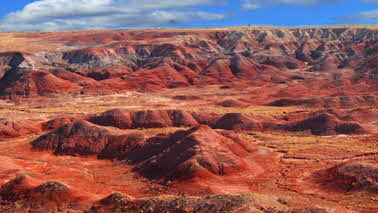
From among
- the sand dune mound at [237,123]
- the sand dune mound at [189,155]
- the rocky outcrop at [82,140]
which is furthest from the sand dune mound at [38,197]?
the sand dune mound at [237,123]

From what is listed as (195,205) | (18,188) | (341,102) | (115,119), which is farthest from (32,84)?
(195,205)

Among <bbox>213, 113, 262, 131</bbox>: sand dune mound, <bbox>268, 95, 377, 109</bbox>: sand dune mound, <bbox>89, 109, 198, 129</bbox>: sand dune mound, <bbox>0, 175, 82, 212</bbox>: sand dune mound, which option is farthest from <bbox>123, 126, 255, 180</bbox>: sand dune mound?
<bbox>268, 95, 377, 109</bbox>: sand dune mound

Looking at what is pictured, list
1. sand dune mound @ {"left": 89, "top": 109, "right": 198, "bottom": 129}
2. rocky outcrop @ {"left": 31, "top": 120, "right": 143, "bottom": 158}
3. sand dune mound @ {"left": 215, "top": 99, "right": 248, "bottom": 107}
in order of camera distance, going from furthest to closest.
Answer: sand dune mound @ {"left": 215, "top": 99, "right": 248, "bottom": 107}
sand dune mound @ {"left": 89, "top": 109, "right": 198, "bottom": 129}
rocky outcrop @ {"left": 31, "top": 120, "right": 143, "bottom": 158}

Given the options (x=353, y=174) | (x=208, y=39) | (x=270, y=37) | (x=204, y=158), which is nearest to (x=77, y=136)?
(x=204, y=158)

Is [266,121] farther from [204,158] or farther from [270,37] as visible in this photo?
[270,37]

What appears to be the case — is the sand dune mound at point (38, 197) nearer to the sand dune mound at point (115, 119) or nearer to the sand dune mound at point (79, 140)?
the sand dune mound at point (79, 140)

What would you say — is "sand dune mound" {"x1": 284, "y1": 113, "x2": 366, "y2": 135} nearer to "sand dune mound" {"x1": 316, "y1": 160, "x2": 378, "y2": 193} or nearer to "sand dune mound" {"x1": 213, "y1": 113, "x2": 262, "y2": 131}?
"sand dune mound" {"x1": 213, "y1": 113, "x2": 262, "y2": 131}
